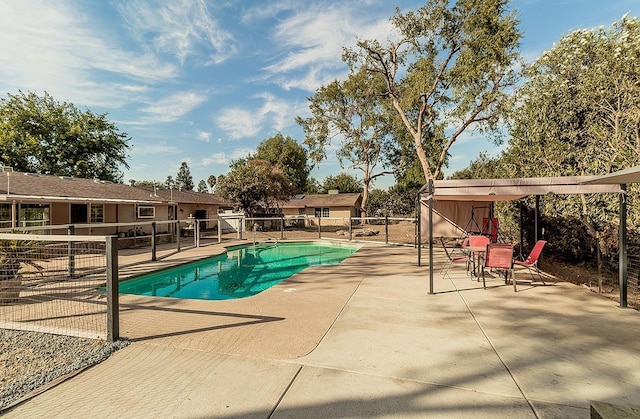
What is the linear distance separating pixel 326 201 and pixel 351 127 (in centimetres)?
792

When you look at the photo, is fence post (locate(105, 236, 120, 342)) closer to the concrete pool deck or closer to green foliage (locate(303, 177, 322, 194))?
the concrete pool deck

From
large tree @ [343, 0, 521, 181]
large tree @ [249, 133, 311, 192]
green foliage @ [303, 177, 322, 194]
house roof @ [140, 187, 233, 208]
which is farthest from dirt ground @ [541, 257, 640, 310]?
green foliage @ [303, 177, 322, 194]

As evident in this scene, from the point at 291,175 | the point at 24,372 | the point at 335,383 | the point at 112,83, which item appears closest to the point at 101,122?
the point at 112,83

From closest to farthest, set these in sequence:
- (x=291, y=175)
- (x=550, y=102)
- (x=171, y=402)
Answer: (x=171, y=402), (x=550, y=102), (x=291, y=175)

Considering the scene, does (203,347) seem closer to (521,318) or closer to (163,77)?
(521,318)

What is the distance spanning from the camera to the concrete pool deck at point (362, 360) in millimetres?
2314

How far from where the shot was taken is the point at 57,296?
543cm

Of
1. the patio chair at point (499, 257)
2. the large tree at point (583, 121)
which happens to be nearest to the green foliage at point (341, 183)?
the large tree at point (583, 121)

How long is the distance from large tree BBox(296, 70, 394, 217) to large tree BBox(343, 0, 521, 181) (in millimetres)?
7078

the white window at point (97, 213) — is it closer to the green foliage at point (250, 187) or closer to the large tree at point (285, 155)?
the green foliage at point (250, 187)

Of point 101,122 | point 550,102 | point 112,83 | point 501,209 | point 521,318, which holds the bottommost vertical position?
point 521,318

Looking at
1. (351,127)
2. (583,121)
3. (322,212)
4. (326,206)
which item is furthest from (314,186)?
(583,121)

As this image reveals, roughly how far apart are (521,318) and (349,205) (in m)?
26.0

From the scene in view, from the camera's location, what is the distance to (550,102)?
1057 centimetres
